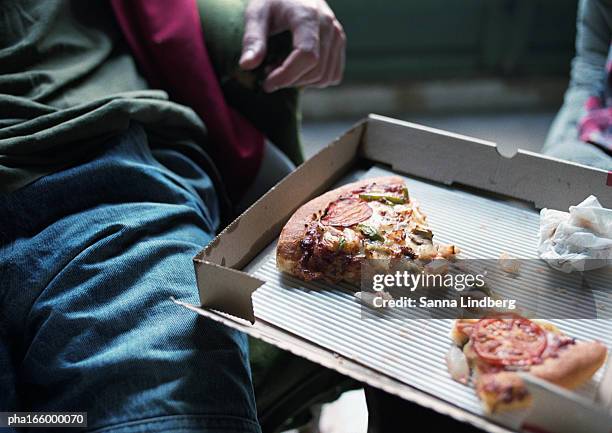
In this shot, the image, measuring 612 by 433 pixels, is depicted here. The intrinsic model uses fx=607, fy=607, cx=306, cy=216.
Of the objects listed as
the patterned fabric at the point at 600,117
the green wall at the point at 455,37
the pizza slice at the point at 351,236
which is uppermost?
the patterned fabric at the point at 600,117

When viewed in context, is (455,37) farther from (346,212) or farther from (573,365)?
(573,365)

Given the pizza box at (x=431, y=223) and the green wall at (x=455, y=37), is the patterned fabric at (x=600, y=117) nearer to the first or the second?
the pizza box at (x=431, y=223)

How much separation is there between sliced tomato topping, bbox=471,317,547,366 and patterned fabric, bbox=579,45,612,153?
1.71 ft

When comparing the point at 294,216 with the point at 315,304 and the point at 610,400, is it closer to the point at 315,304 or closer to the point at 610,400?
the point at 315,304

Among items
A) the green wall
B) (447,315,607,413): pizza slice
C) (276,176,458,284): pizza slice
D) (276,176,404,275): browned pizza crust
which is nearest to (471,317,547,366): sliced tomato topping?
(447,315,607,413): pizza slice

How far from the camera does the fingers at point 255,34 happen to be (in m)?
0.96

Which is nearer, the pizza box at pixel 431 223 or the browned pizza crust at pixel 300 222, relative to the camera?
the pizza box at pixel 431 223

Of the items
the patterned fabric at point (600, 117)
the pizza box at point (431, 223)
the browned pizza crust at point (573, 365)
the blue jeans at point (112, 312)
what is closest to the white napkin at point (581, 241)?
the pizza box at point (431, 223)

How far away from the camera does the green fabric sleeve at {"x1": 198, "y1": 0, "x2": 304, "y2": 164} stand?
3.34ft

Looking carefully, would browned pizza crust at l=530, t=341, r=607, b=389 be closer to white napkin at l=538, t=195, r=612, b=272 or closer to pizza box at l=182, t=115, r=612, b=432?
pizza box at l=182, t=115, r=612, b=432

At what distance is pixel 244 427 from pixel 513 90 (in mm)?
1957

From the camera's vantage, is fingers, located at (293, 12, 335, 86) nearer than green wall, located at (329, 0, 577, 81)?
Yes

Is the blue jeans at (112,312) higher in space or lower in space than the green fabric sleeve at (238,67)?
lower

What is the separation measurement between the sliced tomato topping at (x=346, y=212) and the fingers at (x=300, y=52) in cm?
24
